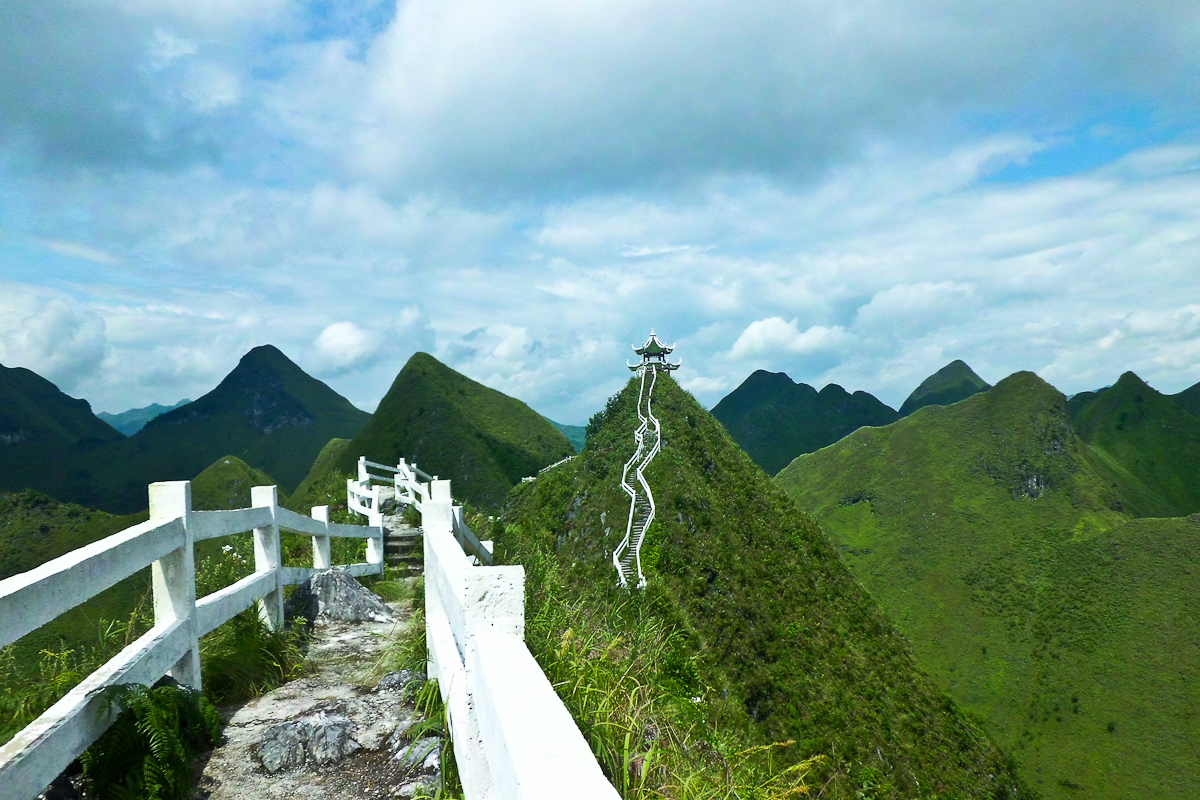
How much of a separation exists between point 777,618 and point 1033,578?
8484cm

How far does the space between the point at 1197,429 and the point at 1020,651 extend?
4815 inches

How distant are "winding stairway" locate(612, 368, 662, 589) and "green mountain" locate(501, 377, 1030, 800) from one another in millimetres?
647

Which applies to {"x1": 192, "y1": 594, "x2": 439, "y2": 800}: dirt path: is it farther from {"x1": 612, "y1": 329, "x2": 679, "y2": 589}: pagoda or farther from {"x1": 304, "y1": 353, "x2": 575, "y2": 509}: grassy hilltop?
{"x1": 304, "y1": 353, "x2": 575, "y2": 509}: grassy hilltop

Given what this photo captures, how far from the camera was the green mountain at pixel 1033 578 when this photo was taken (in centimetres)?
7825

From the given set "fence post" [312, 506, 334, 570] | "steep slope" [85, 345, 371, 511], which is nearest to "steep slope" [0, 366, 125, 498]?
"steep slope" [85, 345, 371, 511]

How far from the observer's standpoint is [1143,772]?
72562mm

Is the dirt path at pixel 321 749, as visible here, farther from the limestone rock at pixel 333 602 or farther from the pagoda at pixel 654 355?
the pagoda at pixel 654 355

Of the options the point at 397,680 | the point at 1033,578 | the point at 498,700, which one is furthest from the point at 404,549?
the point at 1033,578

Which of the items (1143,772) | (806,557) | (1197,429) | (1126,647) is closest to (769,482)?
(806,557)

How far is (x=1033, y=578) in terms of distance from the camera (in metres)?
106

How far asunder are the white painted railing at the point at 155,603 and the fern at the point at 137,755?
71 millimetres

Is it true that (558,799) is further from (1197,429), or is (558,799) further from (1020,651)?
(1197,429)

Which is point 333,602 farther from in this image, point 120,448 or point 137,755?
point 120,448

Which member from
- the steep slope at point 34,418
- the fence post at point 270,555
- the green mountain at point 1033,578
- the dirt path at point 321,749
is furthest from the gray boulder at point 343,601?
the steep slope at point 34,418
